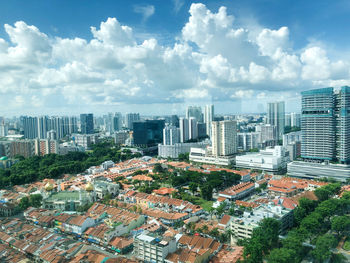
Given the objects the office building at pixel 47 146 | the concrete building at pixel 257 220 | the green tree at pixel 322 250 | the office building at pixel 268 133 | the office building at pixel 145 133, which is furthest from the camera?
the office building at pixel 145 133

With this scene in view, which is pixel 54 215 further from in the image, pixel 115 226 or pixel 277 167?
pixel 277 167

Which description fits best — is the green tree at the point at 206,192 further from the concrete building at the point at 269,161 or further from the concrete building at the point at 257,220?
the concrete building at the point at 269,161

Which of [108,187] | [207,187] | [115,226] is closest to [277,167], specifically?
[207,187]

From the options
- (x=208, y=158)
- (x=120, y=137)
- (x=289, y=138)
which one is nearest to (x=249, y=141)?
(x=289, y=138)

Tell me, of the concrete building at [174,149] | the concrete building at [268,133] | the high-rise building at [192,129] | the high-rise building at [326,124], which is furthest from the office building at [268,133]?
the high-rise building at [326,124]

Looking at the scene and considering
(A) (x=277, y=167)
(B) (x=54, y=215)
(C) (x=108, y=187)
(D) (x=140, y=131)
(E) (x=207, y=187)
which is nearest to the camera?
(B) (x=54, y=215)

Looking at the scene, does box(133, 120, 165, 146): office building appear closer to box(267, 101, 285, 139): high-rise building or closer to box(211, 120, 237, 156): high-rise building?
box(211, 120, 237, 156): high-rise building
